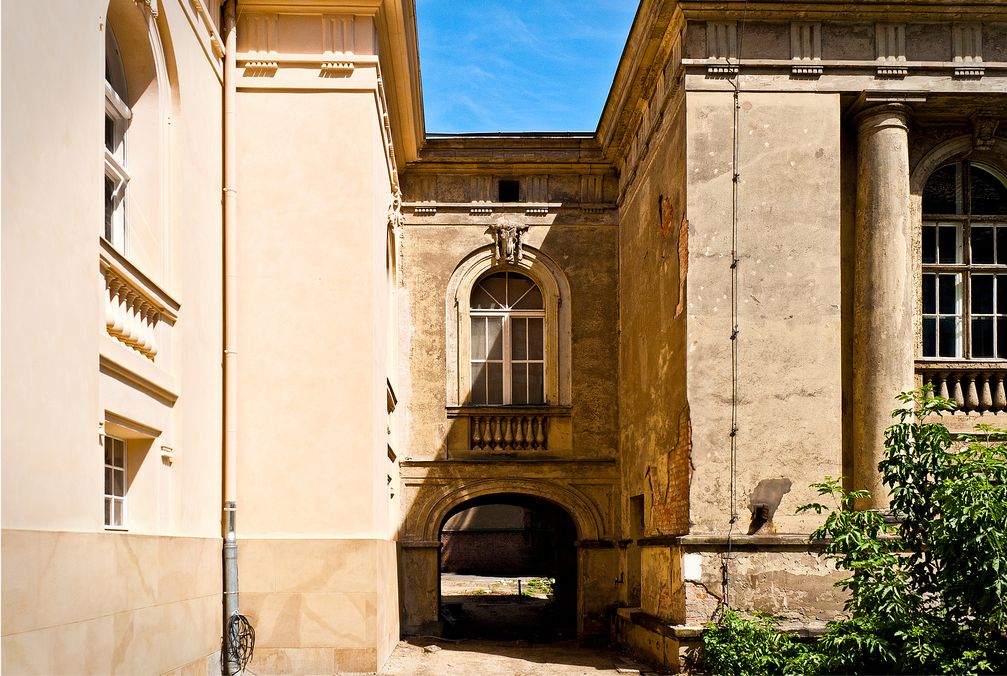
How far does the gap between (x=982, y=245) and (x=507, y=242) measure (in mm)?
7205

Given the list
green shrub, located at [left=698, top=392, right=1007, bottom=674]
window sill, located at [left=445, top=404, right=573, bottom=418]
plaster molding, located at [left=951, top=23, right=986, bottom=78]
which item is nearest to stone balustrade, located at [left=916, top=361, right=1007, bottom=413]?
green shrub, located at [left=698, top=392, right=1007, bottom=674]

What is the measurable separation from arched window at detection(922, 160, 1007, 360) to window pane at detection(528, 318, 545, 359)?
21.1 ft

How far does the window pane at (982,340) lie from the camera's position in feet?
42.3

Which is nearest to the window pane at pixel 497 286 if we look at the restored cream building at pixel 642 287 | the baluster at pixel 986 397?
the restored cream building at pixel 642 287

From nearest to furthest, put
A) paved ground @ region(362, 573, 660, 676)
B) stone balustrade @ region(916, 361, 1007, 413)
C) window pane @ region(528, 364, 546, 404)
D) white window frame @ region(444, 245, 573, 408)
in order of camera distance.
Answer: stone balustrade @ region(916, 361, 1007, 413) < paved ground @ region(362, 573, 660, 676) < white window frame @ region(444, 245, 573, 408) < window pane @ region(528, 364, 546, 404)

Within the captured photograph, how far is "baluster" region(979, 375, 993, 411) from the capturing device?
12562 millimetres

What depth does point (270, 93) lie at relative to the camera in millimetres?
11695

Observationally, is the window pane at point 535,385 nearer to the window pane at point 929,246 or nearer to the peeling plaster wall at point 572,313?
the peeling plaster wall at point 572,313

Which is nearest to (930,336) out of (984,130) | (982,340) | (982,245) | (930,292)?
(930,292)

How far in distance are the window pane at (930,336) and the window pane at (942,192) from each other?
4.61ft

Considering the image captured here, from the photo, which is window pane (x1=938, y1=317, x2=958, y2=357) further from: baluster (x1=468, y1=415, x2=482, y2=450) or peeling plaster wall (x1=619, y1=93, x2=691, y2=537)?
baluster (x1=468, y1=415, x2=482, y2=450)

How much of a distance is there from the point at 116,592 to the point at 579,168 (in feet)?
38.6

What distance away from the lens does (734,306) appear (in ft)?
39.5

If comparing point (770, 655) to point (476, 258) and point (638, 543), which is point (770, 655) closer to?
point (638, 543)
